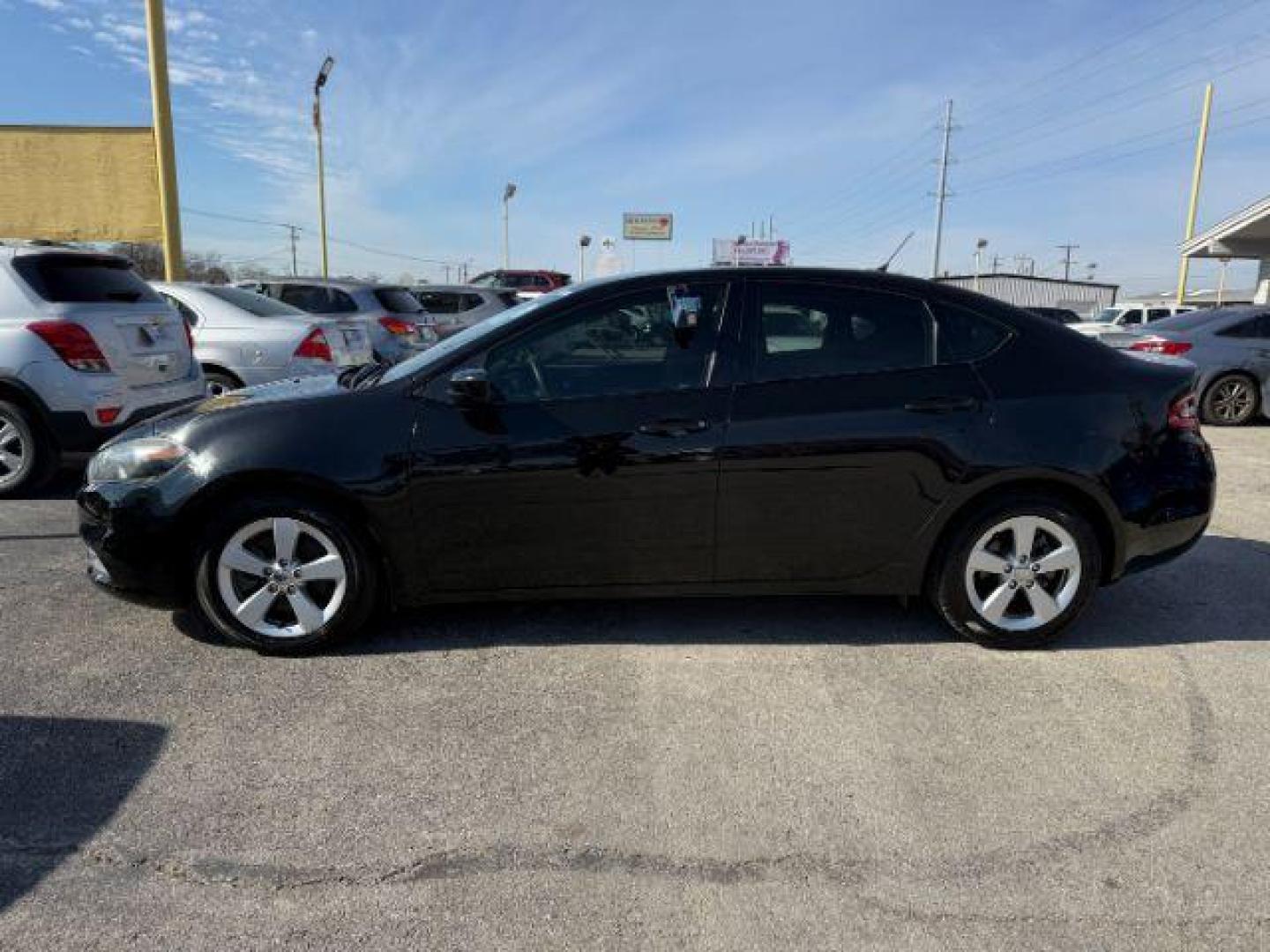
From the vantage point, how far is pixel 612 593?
368 centimetres

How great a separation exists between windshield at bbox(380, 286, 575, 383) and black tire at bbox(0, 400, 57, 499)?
12.0 ft

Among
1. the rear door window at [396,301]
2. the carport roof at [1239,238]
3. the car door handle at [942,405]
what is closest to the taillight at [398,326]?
the rear door window at [396,301]

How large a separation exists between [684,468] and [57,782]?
7.72 ft

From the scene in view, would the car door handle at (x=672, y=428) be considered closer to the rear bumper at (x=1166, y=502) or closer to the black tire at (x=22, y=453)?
the rear bumper at (x=1166, y=502)

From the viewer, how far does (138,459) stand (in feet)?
11.8

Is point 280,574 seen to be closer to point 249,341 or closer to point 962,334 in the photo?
point 962,334

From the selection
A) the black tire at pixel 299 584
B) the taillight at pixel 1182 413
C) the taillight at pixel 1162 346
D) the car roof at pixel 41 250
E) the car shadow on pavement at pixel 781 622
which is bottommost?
the car shadow on pavement at pixel 781 622

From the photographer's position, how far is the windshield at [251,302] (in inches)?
A: 326

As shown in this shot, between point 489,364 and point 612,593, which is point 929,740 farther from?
point 489,364

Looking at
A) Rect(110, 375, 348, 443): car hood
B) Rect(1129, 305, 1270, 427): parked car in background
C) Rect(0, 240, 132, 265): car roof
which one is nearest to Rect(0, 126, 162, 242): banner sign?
Rect(0, 240, 132, 265): car roof

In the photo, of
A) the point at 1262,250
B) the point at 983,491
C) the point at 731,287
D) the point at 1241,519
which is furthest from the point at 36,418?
the point at 1262,250

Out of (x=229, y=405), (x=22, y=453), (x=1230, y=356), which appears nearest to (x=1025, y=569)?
(x=229, y=405)

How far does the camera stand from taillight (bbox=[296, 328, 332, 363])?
7949mm

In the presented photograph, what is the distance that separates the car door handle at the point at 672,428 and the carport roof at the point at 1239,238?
25.1 meters
